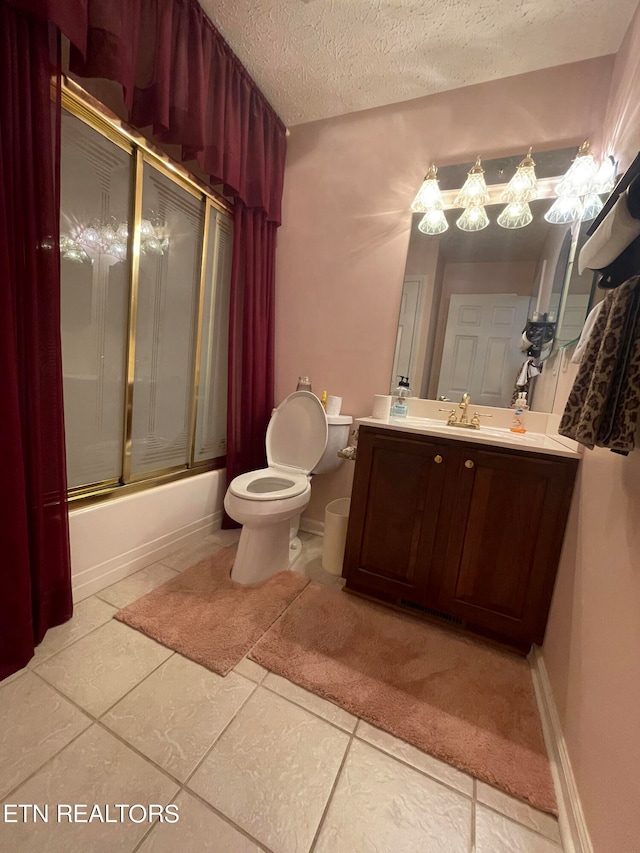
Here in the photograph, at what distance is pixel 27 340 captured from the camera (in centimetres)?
106

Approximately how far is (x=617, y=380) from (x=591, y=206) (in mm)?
1189

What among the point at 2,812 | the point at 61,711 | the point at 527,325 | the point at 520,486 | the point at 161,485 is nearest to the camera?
the point at 2,812

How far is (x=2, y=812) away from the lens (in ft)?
2.46

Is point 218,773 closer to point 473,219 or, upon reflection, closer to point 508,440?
point 508,440

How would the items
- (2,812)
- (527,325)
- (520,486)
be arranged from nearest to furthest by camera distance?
(2,812), (520,486), (527,325)

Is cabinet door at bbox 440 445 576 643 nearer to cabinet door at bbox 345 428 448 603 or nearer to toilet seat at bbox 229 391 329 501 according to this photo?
cabinet door at bbox 345 428 448 603

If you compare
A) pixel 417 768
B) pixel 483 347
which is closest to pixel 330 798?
pixel 417 768

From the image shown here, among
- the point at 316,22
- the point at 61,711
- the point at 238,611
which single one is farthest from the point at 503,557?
the point at 316,22

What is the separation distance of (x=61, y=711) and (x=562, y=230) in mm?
2723

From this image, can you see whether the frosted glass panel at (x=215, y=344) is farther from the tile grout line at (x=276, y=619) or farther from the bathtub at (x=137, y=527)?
the tile grout line at (x=276, y=619)

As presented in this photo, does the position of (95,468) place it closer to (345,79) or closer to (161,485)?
(161,485)

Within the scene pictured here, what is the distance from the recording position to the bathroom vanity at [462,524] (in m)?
1.24

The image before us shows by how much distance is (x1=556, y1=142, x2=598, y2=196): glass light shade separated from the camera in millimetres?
1449

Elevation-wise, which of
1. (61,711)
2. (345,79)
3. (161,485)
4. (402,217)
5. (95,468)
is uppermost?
(345,79)
